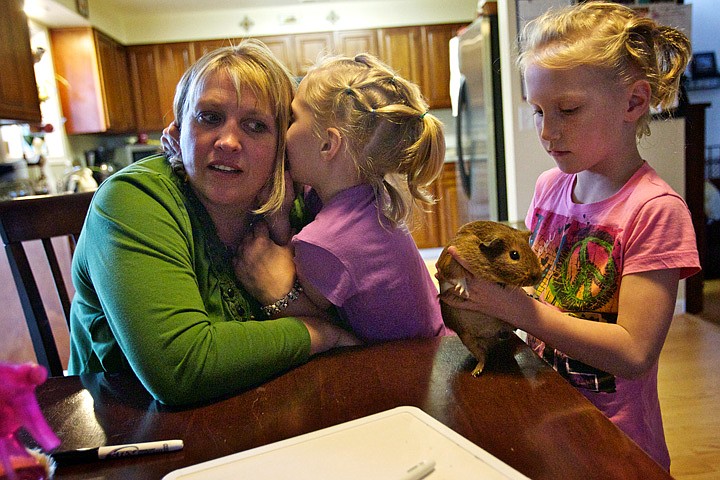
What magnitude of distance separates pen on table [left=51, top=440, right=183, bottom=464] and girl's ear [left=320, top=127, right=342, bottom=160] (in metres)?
0.52

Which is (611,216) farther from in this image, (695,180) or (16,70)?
(16,70)

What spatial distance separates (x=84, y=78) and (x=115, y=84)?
399 millimetres

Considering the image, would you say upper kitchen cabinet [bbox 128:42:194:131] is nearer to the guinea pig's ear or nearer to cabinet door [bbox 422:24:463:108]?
cabinet door [bbox 422:24:463:108]

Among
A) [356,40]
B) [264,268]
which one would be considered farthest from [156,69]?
[264,268]

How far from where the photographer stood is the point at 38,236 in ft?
3.53

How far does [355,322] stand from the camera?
89 centimetres

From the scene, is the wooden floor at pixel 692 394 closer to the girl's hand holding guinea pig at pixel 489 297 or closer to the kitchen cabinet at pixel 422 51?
the girl's hand holding guinea pig at pixel 489 297

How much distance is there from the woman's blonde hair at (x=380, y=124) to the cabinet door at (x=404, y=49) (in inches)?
167

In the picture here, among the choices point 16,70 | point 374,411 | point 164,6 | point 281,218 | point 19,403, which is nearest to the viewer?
point 19,403

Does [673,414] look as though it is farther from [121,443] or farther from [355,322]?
[121,443]

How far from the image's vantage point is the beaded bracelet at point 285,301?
0.86 metres

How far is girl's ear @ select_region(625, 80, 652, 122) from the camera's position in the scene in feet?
2.91

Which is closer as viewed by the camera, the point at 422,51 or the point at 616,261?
the point at 616,261

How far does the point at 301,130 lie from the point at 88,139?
183 inches
